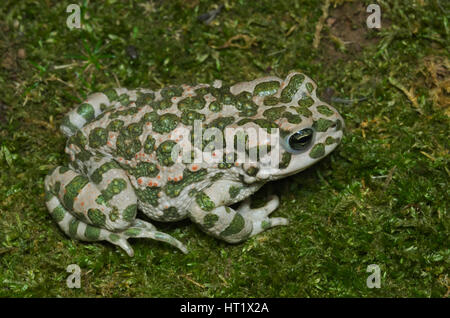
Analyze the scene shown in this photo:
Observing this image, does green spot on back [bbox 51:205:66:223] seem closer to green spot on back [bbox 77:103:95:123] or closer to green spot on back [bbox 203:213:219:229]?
green spot on back [bbox 77:103:95:123]

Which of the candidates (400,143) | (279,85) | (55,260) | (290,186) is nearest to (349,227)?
(290,186)

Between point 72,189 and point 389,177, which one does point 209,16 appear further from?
point 389,177

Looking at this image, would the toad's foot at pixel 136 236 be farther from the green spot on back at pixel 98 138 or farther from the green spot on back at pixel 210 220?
the green spot on back at pixel 98 138

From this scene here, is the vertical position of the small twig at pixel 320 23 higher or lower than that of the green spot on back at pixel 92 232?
higher

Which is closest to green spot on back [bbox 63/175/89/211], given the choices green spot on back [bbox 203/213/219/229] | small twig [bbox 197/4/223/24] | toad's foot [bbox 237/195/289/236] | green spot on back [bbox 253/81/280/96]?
green spot on back [bbox 203/213/219/229]

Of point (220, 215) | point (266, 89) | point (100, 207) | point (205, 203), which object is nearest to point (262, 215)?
point (220, 215)

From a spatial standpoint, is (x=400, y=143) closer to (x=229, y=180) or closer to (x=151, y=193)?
(x=229, y=180)

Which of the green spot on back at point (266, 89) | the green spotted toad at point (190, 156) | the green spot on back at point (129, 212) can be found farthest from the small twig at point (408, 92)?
the green spot on back at point (129, 212)
